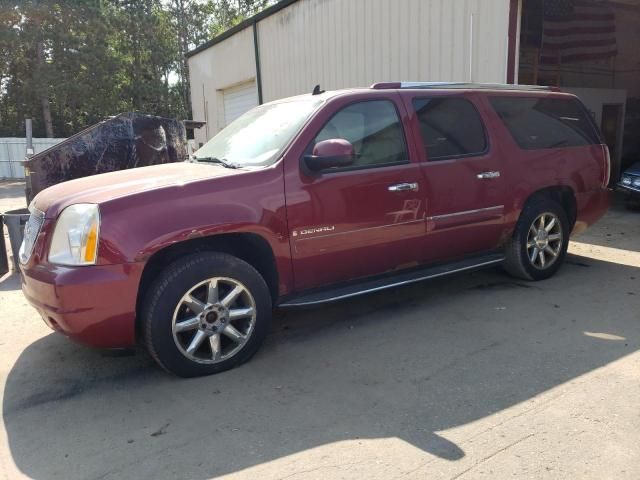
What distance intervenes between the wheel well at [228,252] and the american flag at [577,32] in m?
8.46

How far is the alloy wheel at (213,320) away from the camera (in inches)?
137

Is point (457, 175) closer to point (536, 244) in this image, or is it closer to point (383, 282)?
point (383, 282)

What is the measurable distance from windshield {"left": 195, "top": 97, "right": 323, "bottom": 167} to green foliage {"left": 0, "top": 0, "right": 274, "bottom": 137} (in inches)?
1212

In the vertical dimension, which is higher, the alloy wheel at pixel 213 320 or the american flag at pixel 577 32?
the american flag at pixel 577 32

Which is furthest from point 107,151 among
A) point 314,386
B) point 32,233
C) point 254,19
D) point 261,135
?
point 254,19

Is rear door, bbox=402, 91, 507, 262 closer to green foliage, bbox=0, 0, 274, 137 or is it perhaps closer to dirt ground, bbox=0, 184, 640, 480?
dirt ground, bbox=0, 184, 640, 480

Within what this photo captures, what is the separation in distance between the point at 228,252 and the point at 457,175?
2100 millimetres

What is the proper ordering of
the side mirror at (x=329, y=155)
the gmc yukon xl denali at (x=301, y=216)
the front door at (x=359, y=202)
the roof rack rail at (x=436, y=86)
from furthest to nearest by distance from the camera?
the roof rack rail at (x=436, y=86) < the front door at (x=359, y=202) < the side mirror at (x=329, y=155) < the gmc yukon xl denali at (x=301, y=216)

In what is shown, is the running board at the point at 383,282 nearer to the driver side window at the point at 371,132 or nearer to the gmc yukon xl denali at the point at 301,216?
the gmc yukon xl denali at the point at 301,216

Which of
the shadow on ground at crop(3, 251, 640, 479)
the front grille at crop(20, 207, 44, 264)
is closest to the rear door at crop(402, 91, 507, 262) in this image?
the shadow on ground at crop(3, 251, 640, 479)

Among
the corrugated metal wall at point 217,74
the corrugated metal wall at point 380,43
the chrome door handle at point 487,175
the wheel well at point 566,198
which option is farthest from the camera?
the corrugated metal wall at point 217,74

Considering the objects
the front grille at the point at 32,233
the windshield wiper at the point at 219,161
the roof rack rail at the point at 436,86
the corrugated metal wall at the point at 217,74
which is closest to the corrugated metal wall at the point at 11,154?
the corrugated metal wall at the point at 217,74

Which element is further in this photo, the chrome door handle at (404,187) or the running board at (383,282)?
the chrome door handle at (404,187)

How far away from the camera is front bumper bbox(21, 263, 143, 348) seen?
315cm
